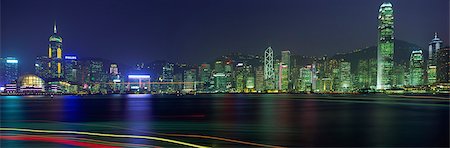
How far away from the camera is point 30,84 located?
140125 millimetres

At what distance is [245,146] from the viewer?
15625mm

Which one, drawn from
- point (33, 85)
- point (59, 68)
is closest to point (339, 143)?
point (33, 85)

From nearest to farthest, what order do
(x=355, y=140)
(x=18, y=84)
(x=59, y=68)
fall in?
(x=355, y=140) < (x=18, y=84) < (x=59, y=68)

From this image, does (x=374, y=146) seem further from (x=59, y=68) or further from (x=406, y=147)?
(x=59, y=68)

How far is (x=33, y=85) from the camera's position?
140375 mm

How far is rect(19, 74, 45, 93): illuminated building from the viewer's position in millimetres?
137750

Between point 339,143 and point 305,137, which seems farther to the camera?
point 305,137

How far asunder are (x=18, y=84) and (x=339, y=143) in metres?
140

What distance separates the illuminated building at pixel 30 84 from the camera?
137750 millimetres

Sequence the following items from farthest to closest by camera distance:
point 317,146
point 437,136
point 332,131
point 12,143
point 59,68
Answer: point 59,68
point 332,131
point 437,136
point 317,146
point 12,143

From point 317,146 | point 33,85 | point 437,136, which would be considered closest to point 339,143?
point 317,146

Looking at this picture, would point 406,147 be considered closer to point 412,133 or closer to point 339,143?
point 339,143

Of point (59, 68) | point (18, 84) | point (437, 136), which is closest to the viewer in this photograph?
point (437, 136)

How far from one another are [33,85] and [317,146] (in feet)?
457
